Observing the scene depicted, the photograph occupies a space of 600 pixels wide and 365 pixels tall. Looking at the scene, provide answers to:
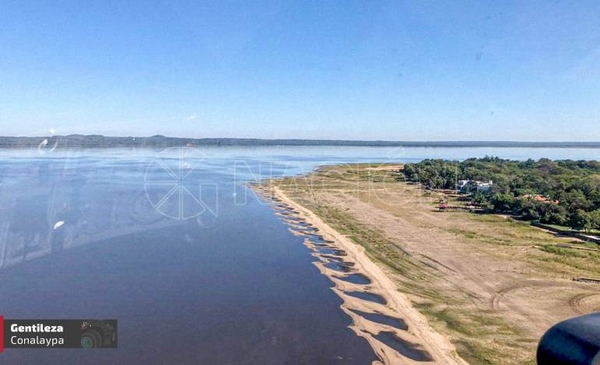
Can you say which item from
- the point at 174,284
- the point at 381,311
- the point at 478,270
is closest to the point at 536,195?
the point at 478,270

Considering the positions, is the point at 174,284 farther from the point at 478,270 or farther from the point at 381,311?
the point at 478,270

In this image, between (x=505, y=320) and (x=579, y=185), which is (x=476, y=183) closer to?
(x=579, y=185)

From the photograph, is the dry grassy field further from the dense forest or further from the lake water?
the lake water

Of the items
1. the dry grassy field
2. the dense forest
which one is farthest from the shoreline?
the dense forest

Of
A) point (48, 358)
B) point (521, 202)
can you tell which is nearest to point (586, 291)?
point (521, 202)

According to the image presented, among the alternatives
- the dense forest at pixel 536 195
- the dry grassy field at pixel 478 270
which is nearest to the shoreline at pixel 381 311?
the dry grassy field at pixel 478 270

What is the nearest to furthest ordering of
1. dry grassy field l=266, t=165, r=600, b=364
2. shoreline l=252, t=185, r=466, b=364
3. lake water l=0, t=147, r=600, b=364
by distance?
1. shoreline l=252, t=185, r=466, b=364
2. lake water l=0, t=147, r=600, b=364
3. dry grassy field l=266, t=165, r=600, b=364

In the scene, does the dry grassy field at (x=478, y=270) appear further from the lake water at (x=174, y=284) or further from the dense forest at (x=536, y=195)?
the lake water at (x=174, y=284)
